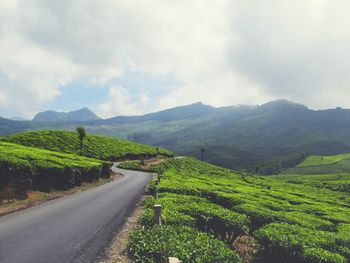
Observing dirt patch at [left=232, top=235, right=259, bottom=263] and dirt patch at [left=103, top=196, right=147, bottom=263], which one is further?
dirt patch at [left=232, top=235, right=259, bottom=263]

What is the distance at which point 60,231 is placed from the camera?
18156 mm

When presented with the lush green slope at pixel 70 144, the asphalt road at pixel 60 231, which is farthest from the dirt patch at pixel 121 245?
the lush green slope at pixel 70 144

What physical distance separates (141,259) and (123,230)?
7491 millimetres

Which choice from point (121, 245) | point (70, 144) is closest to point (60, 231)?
point (121, 245)

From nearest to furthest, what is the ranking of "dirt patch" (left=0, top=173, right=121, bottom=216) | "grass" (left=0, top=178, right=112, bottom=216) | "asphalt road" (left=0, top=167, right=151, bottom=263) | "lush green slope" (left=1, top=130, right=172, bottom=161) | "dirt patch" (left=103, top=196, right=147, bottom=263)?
"asphalt road" (left=0, top=167, right=151, bottom=263) → "dirt patch" (left=103, top=196, right=147, bottom=263) → "dirt patch" (left=0, top=173, right=121, bottom=216) → "grass" (left=0, top=178, right=112, bottom=216) → "lush green slope" (left=1, top=130, right=172, bottom=161)

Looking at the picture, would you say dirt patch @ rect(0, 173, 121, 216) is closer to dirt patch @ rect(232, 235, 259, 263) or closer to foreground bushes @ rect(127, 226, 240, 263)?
foreground bushes @ rect(127, 226, 240, 263)

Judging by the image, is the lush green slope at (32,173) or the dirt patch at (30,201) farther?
the lush green slope at (32,173)

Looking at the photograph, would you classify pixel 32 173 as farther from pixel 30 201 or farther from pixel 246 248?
pixel 246 248

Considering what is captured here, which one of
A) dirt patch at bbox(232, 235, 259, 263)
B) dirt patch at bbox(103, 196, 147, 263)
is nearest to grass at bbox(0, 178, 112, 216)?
dirt patch at bbox(103, 196, 147, 263)

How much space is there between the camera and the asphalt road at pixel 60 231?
14.3 metres

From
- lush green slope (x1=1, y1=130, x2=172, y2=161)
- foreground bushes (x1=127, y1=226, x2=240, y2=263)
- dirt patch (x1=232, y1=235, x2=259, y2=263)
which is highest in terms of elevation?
lush green slope (x1=1, y1=130, x2=172, y2=161)

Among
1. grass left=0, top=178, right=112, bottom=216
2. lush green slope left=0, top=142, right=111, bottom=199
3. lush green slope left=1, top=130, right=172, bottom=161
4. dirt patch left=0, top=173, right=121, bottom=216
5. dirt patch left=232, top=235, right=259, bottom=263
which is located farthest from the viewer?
lush green slope left=1, top=130, right=172, bottom=161

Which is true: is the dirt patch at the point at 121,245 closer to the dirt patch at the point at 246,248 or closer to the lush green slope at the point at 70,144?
the dirt patch at the point at 246,248

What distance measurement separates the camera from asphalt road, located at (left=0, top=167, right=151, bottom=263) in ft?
46.8
